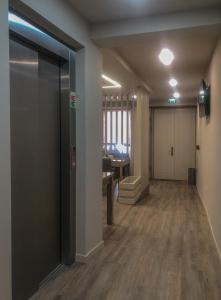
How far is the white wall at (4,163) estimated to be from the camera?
1749 mm

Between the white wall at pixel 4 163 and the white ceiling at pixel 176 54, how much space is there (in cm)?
158

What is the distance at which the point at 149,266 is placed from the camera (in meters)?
3.00

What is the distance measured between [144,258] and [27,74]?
230 centimetres

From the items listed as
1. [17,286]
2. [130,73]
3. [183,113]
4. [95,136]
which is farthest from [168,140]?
[17,286]

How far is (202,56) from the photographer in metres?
4.12

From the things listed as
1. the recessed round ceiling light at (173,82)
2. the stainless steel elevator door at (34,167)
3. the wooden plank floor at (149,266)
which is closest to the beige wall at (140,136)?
the recessed round ceiling light at (173,82)

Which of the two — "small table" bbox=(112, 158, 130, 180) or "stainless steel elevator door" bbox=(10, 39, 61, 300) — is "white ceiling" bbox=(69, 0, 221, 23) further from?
"small table" bbox=(112, 158, 130, 180)

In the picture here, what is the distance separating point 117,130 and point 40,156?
227 inches

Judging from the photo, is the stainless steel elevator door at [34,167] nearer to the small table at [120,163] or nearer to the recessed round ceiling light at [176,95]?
the small table at [120,163]

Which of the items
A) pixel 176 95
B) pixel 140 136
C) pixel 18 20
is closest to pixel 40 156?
pixel 18 20

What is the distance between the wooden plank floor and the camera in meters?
2.49

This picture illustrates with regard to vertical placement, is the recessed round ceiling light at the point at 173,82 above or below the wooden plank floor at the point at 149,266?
above

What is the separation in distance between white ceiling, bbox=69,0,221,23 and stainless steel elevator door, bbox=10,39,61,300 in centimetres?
58

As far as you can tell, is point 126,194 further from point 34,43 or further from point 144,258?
point 34,43
